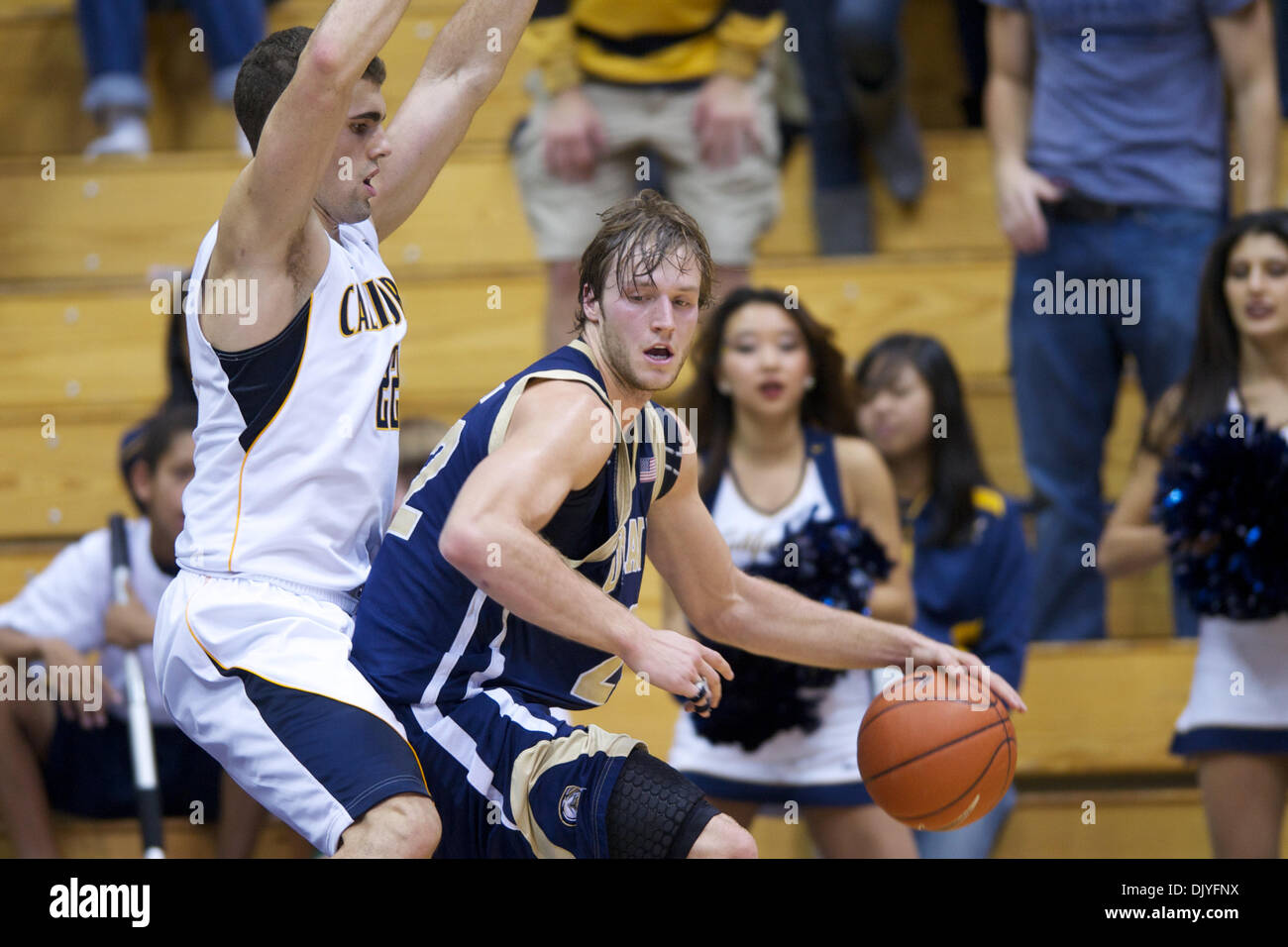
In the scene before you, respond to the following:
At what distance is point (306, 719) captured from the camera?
9.33 feet

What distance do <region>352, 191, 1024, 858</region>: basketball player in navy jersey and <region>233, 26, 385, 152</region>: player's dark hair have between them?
68 centimetres

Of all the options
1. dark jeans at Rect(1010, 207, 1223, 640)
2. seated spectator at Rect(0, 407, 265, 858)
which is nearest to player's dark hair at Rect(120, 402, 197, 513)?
seated spectator at Rect(0, 407, 265, 858)

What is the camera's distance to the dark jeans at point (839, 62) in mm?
5695

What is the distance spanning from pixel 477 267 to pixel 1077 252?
8.34ft

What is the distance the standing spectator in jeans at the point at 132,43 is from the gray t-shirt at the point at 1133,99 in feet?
10.2

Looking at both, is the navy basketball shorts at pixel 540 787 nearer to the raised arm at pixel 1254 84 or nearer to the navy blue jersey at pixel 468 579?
the navy blue jersey at pixel 468 579

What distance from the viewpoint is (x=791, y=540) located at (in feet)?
14.2

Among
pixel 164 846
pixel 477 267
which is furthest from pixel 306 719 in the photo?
pixel 477 267

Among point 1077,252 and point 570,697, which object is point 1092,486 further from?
point 570,697

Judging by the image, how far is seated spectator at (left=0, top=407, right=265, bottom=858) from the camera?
15.0 feet

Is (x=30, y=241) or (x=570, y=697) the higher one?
(x=30, y=241)

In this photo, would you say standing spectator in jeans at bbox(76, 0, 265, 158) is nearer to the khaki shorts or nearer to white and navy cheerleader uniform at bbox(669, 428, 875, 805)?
the khaki shorts

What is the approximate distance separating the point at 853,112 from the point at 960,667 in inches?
133

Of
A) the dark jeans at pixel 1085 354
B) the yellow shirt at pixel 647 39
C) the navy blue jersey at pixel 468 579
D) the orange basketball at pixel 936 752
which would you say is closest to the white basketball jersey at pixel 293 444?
the navy blue jersey at pixel 468 579
